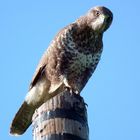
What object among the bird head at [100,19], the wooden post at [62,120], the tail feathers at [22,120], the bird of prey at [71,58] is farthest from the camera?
the bird head at [100,19]

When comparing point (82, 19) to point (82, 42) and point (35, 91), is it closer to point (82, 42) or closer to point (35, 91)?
point (82, 42)

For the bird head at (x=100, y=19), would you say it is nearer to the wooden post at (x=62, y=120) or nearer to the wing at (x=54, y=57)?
the wing at (x=54, y=57)

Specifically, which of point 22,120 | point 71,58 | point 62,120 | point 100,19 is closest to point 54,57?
point 71,58

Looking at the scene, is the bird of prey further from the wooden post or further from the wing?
the wooden post

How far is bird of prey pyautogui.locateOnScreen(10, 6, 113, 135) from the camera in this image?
736 centimetres

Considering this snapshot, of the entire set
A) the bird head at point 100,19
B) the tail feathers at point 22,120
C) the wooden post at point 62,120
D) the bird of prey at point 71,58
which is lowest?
the wooden post at point 62,120

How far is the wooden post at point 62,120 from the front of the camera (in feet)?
12.8

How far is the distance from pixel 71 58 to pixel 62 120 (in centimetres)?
338

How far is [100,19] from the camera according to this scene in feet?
25.1

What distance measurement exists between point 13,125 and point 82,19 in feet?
6.15

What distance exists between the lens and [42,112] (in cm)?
418

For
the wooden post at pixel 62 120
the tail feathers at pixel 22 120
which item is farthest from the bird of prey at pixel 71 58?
the wooden post at pixel 62 120

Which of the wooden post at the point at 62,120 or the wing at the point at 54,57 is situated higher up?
the wing at the point at 54,57

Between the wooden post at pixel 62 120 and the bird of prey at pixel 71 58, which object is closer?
the wooden post at pixel 62 120
